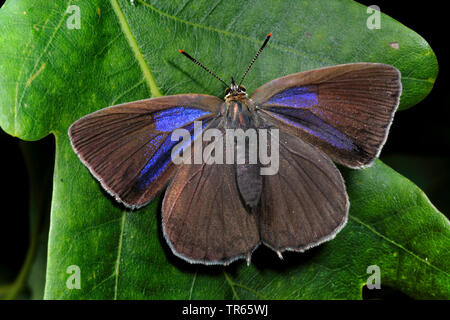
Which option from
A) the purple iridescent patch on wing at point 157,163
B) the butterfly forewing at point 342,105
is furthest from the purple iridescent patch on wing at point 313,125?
the purple iridescent patch on wing at point 157,163

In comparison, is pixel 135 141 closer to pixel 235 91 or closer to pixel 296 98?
pixel 235 91

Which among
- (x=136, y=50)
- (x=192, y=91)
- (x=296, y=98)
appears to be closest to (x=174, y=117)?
(x=192, y=91)

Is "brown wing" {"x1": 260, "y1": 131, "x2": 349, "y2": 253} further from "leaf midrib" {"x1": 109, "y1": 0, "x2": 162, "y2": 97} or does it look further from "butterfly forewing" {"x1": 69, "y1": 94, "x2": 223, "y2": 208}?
"leaf midrib" {"x1": 109, "y1": 0, "x2": 162, "y2": 97}

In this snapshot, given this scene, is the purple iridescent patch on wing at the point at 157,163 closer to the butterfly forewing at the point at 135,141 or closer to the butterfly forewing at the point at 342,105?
the butterfly forewing at the point at 135,141

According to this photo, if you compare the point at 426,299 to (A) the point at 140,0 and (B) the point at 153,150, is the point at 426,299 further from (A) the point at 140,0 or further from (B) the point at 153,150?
(A) the point at 140,0

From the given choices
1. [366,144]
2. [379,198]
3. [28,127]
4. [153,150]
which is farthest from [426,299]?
[28,127]

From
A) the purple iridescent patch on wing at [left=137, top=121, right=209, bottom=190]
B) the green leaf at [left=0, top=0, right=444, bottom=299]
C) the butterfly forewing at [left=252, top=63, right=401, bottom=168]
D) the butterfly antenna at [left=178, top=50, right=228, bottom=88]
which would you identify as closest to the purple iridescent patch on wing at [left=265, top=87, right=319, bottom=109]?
the butterfly forewing at [left=252, top=63, right=401, bottom=168]
